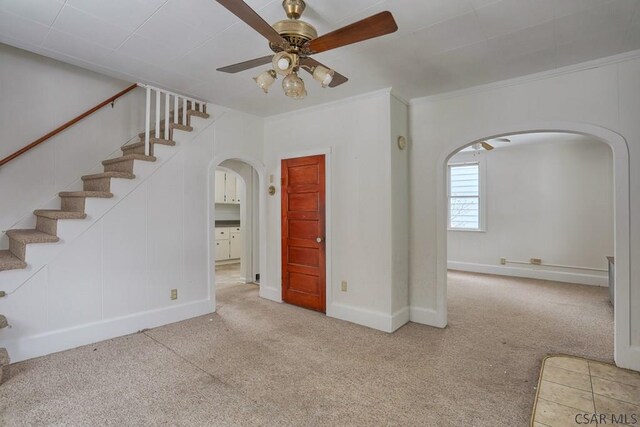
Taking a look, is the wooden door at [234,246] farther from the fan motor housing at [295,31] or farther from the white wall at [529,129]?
the fan motor housing at [295,31]

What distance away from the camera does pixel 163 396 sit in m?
2.22

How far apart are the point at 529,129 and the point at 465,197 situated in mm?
4052

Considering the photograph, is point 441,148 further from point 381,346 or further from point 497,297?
point 497,297

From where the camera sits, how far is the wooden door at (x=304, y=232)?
13.2 ft

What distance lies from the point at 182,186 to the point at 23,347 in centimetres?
201

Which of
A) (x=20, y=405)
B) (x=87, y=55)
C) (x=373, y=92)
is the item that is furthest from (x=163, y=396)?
(x=373, y=92)

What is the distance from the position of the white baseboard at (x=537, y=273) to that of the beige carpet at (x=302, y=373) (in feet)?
6.35

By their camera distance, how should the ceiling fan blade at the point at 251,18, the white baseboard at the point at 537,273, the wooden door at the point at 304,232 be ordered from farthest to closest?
the white baseboard at the point at 537,273 → the wooden door at the point at 304,232 → the ceiling fan blade at the point at 251,18

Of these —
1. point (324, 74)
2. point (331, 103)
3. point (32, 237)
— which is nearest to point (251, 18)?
point (324, 74)

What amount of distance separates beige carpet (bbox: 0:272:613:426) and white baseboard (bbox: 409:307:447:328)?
0.13m

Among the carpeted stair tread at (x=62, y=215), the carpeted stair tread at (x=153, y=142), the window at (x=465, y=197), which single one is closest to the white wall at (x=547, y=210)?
the window at (x=465, y=197)

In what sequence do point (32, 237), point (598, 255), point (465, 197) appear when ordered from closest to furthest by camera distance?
1. point (32, 237)
2. point (598, 255)
3. point (465, 197)

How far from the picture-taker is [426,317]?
364 cm

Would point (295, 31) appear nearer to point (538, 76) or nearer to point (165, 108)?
point (165, 108)
